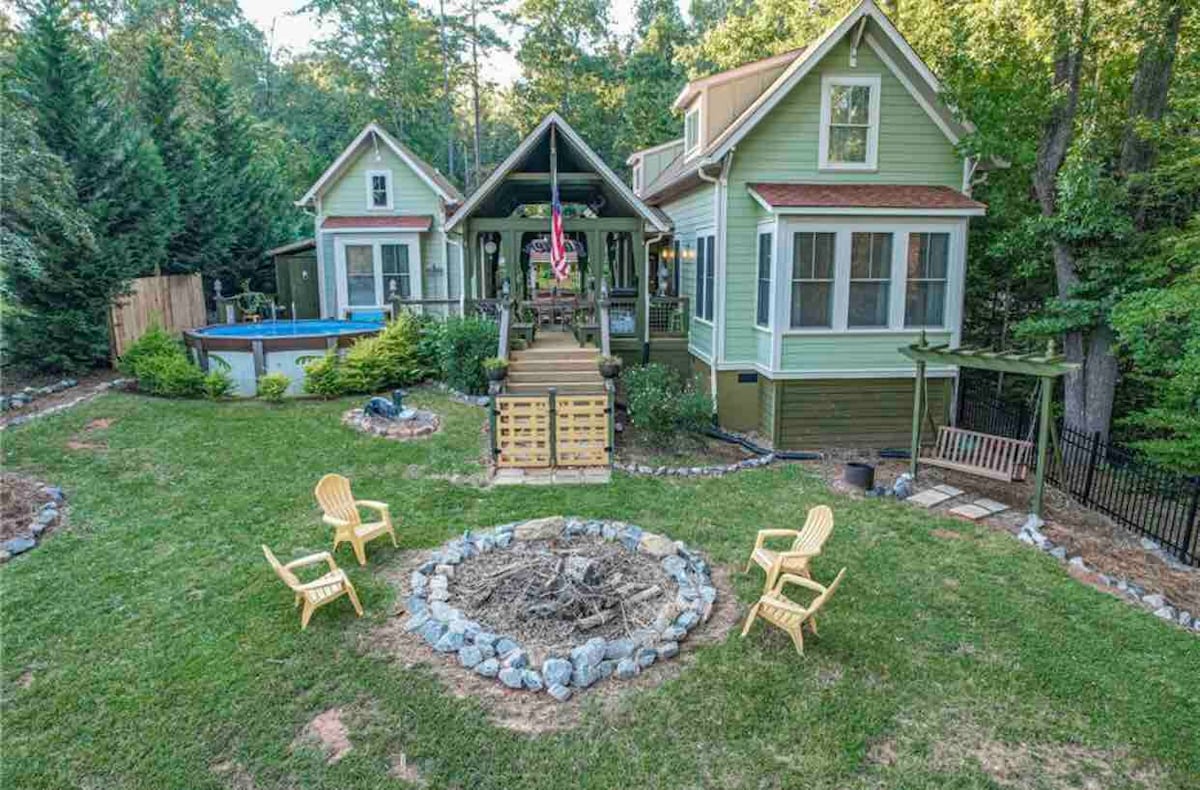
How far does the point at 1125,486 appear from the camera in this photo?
33.6ft

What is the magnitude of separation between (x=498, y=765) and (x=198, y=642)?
3009mm

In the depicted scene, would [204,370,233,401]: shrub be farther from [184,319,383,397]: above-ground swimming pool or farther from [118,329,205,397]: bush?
[184,319,383,397]: above-ground swimming pool

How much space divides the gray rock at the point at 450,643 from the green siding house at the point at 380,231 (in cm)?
1505

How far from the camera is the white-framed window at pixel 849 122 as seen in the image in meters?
12.4

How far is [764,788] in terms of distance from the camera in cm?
448

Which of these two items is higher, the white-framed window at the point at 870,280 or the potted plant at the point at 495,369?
the white-framed window at the point at 870,280

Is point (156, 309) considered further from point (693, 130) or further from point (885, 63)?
point (885, 63)

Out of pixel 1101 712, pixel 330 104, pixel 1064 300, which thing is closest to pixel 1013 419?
pixel 1064 300

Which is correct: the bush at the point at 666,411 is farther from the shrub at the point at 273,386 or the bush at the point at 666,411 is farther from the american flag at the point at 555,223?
the shrub at the point at 273,386

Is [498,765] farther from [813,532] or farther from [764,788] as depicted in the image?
[813,532]

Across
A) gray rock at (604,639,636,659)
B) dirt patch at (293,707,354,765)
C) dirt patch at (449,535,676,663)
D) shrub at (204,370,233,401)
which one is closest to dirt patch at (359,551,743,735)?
gray rock at (604,639,636,659)

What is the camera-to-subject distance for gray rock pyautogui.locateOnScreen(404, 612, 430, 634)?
6121 millimetres

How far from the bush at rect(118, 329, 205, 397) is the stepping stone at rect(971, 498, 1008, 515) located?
1385 cm

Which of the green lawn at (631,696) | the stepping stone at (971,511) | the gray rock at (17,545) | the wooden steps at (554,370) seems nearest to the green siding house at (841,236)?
the wooden steps at (554,370)
